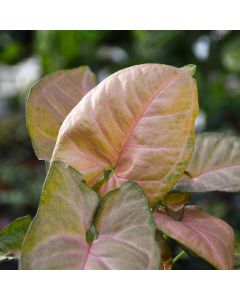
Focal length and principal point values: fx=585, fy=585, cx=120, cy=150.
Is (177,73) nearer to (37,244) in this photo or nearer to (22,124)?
(37,244)

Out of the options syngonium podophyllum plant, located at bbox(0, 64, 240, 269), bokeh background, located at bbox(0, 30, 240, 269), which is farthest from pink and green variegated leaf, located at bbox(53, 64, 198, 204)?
bokeh background, located at bbox(0, 30, 240, 269)

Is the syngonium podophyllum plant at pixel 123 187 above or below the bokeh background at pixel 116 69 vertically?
above

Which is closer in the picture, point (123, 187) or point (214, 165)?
point (123, 187)

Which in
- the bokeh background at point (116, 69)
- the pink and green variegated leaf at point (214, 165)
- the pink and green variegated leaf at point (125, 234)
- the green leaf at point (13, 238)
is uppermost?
the pink and green variegated leaf at point (125, 234)

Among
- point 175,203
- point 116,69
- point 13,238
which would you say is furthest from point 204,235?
point 116,69

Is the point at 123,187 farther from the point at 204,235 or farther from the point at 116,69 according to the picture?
the point at 116,69

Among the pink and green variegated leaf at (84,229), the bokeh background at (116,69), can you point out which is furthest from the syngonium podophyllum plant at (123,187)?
the bokeh background at (116,69)

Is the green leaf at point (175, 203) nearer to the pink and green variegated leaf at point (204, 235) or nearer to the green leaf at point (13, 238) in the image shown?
the pink and green variegated leaf at point (204, 235)

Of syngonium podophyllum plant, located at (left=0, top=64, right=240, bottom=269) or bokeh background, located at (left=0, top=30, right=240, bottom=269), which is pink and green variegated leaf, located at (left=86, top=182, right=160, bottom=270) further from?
bokeh background, located at (left=0, top=30, right=240, bottom=269)
